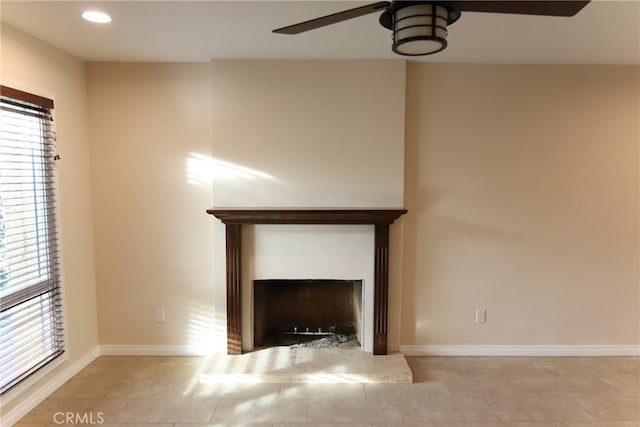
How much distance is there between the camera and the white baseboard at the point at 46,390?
2482mm

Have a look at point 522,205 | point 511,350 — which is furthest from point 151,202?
point 511,350

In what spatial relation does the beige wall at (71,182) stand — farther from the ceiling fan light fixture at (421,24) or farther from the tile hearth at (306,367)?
the ceiling fan light fixture at (421,24)

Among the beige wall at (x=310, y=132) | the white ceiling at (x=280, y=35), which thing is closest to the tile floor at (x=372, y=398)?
the beige wall at (x=310, y=132)

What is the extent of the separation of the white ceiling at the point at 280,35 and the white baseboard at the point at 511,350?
92.2 inches

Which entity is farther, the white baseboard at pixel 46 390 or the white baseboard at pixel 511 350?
the white baseboard at pixel 511 350

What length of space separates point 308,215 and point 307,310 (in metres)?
1.02

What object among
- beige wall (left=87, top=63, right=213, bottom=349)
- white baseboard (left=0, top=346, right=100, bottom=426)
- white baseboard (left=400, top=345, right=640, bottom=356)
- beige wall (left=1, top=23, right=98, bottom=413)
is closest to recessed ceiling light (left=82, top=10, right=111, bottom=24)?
beige wall (left=1, top=23, right=98, bottom=413)

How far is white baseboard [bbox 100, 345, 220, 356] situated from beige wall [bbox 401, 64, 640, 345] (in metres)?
1.81

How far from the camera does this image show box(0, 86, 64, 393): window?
8.04ft

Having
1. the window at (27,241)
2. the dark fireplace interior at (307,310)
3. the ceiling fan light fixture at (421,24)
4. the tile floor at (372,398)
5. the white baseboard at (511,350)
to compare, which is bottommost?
the tile floor at (372,398)

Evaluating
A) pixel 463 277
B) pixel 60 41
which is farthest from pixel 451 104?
pixel 60 41

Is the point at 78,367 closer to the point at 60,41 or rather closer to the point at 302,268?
the point at 302,268

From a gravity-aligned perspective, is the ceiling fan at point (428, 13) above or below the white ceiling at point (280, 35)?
below

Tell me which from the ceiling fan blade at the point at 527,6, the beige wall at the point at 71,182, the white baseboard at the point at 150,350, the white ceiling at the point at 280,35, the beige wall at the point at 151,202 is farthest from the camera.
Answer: the white baseboard at the point at 150,350
